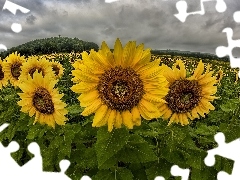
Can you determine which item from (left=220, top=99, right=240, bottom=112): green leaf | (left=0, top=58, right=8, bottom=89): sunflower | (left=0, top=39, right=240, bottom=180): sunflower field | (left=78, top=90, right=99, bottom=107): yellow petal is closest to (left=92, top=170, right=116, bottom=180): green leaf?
(left=0, top=39, right=240, bottom=180): sunflower field

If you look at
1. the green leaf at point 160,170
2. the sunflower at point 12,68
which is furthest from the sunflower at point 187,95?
the sunflower at point 12,68

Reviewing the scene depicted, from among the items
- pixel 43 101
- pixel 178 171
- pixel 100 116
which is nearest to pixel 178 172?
pixel 178 171

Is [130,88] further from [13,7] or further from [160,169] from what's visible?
[13,7]

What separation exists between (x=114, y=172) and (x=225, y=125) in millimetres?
674

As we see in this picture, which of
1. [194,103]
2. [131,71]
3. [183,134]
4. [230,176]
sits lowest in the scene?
[230,176]

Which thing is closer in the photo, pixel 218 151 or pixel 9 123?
pixel 218 151

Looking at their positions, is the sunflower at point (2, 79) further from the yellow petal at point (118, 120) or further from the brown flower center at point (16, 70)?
the yellow petal at point (118, 120)

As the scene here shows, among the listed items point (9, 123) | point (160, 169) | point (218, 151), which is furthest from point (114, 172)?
point (9, 123)

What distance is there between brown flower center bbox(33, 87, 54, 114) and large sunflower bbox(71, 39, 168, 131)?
61 centimetres

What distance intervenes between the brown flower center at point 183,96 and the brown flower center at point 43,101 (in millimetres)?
715

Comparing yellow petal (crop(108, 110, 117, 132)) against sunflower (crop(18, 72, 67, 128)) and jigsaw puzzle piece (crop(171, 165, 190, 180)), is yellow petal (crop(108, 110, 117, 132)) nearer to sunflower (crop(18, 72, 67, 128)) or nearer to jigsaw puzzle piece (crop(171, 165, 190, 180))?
jigsaw puzzle piece (crop(171, 165, 190, 180))

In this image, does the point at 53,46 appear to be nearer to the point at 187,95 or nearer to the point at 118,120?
the point at 187,95

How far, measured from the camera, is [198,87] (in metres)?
2.60

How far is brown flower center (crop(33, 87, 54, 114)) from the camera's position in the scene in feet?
9.05
